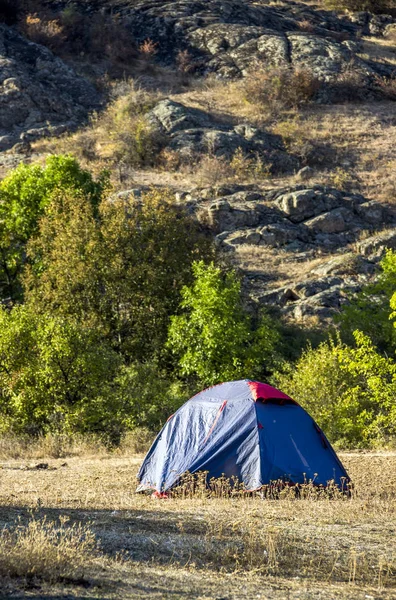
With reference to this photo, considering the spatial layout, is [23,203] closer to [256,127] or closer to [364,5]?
[256,127]

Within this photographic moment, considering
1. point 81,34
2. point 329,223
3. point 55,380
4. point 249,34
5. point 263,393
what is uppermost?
point 249,34

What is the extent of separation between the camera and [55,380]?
68.1 ft

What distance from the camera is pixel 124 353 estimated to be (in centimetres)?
2611

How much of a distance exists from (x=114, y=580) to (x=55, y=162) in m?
28.2

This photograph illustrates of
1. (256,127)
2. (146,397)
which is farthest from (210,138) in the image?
(146,397)

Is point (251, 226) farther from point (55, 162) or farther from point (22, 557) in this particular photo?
point (22, 557)

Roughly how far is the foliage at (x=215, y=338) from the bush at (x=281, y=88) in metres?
26.0

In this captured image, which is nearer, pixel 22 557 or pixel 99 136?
pixel 22 557

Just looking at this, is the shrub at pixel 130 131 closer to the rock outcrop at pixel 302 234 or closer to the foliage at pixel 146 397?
the rock outcrop at pixel 302 234

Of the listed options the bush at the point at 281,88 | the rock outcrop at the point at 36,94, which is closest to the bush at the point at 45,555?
the rock outcrop at the point at 36,94

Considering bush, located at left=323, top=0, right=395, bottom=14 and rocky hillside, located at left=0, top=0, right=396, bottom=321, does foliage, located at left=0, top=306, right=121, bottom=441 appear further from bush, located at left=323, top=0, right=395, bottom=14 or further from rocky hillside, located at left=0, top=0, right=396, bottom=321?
bush, located at left=323, top=0, right=395, bottom=14

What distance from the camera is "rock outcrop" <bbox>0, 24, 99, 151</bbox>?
45.3 meters

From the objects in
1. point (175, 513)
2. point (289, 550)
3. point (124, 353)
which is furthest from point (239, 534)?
point (124, 353)

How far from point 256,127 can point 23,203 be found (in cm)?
1832
